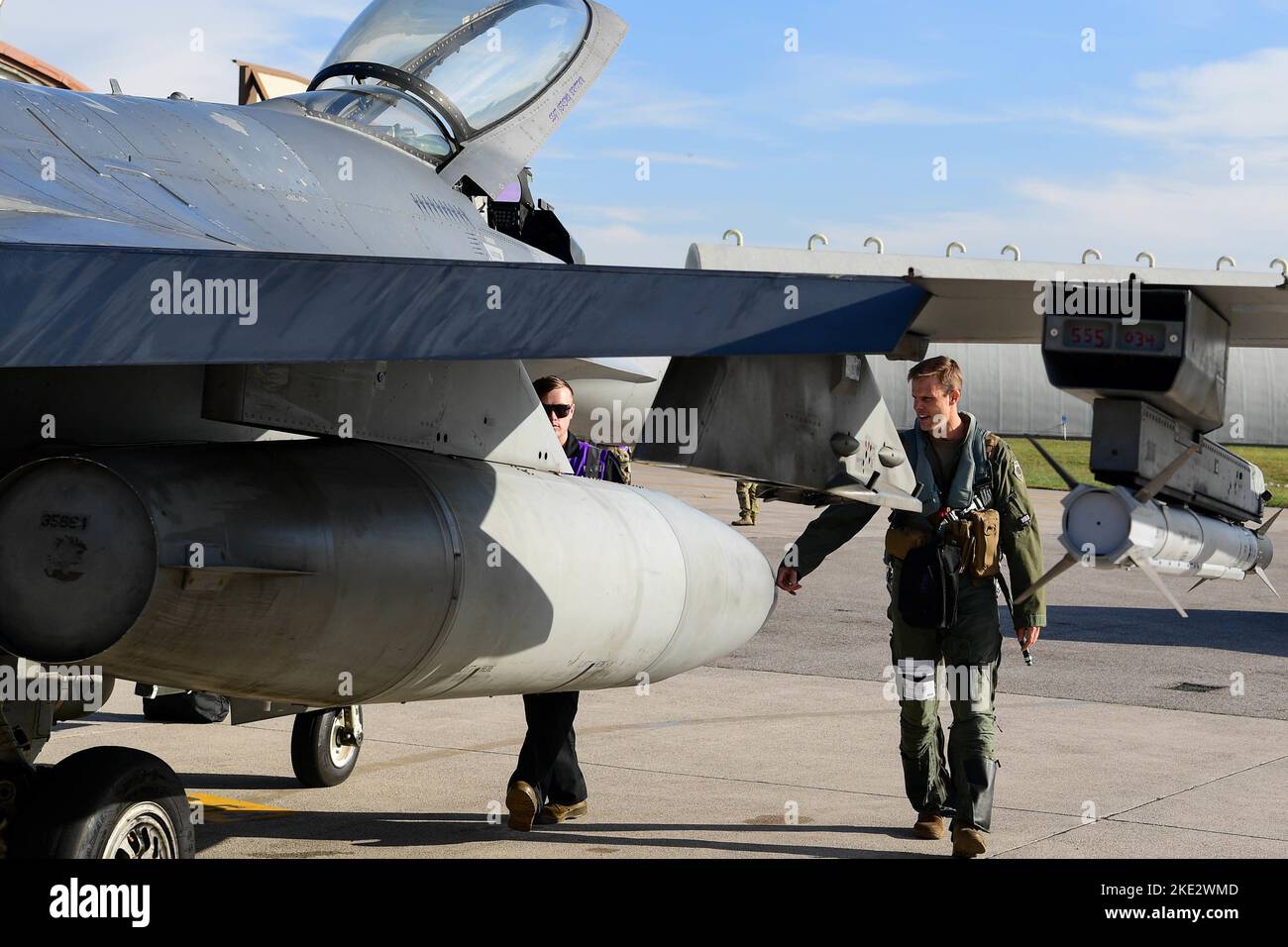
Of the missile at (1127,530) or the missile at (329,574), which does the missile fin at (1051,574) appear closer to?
the missile at (1127,530)

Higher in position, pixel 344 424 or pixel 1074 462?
pixel 1074 462

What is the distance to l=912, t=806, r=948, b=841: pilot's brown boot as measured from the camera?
21.3 feet

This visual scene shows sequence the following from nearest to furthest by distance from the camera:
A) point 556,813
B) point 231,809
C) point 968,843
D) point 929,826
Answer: point 968,843 → point 929,826 → point 556,813 → point 231,809

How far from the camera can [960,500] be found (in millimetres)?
6375

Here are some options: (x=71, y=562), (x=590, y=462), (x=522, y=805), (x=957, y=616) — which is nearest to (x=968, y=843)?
(x=957, y=616)

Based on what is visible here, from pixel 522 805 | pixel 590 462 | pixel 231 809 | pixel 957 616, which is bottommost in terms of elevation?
pixel 231 809

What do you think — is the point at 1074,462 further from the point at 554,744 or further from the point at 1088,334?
the point at 1088,334

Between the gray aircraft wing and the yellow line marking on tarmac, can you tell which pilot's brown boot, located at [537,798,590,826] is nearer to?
the yellow line marking on tarmac

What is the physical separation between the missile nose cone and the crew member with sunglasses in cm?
242

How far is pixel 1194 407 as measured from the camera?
4.70m

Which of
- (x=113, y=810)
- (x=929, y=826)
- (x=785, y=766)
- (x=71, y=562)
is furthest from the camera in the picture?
(x=785, y=766)

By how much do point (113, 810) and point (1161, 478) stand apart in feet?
11.3
